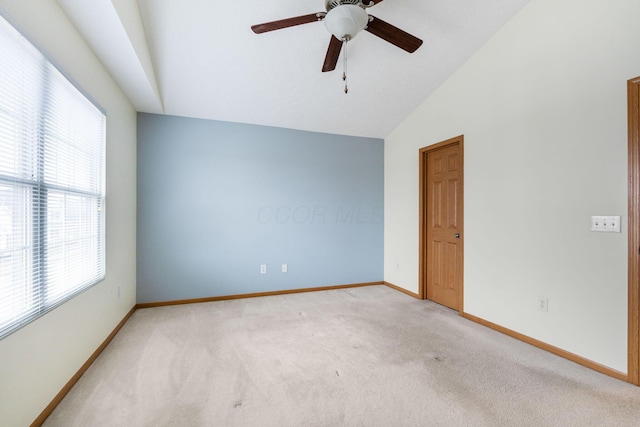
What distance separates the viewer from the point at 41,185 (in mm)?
1588

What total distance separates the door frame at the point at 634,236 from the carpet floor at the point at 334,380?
19 centimetres

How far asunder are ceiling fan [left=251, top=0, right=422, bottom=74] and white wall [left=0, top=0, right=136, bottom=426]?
1.17 m

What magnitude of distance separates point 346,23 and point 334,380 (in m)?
2.33

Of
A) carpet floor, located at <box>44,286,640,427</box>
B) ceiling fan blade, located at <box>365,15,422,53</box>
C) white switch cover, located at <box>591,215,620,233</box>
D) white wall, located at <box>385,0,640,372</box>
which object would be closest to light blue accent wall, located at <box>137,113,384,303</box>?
carpet floor, located at <box>44,286,640,427</box>

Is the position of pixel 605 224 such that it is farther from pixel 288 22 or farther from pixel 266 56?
pixel 266 56

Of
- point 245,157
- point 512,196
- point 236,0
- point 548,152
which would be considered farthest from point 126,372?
point 548,152

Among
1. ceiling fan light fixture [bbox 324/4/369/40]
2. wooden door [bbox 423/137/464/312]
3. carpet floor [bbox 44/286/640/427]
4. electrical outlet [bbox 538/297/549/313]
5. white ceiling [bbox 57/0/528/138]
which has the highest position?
white ceiling [bbox 57/0/528/138]

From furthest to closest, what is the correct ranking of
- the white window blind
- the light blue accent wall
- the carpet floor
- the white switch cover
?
the light blue accent wall, the white switch cover, the carpet floor, the white window blind

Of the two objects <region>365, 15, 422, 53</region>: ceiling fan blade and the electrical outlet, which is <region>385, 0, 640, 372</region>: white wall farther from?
<region>365, 15, 422, 53</region>: ceiling fan blade

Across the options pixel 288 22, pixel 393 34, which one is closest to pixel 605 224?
pixel 393 34

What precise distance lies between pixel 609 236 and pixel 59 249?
12.3 feet

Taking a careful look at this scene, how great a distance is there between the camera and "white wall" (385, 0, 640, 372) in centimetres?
199

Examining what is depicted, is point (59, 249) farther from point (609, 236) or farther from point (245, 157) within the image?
point (609, 236)

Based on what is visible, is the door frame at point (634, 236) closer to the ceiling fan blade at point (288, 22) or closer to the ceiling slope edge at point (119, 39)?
the ceiling fan blade at point (288, 22)
